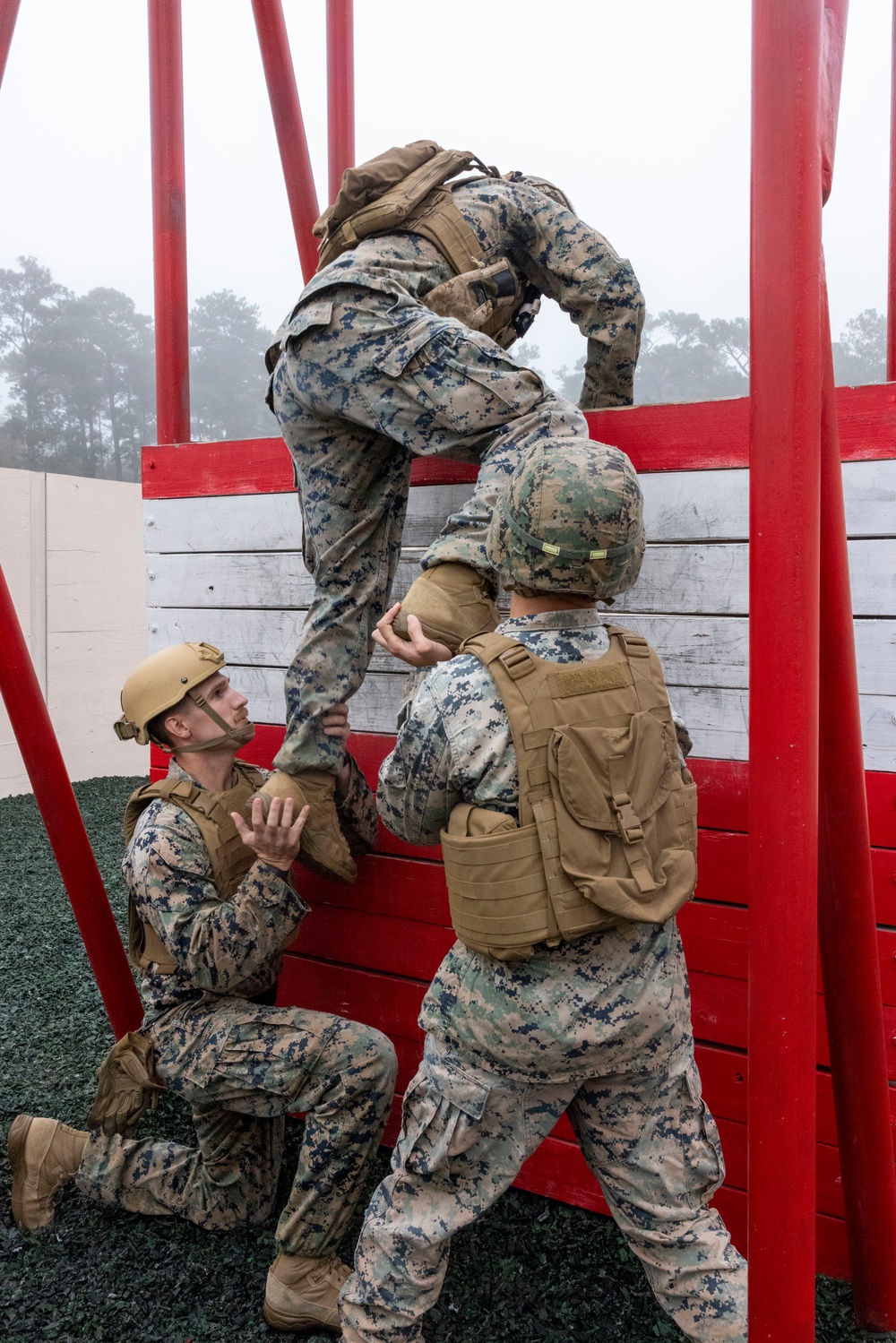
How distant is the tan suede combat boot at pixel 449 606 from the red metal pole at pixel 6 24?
7.47ft

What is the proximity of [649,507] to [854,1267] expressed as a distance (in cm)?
174

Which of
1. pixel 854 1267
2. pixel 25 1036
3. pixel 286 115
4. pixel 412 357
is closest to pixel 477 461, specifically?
pixel 412 357

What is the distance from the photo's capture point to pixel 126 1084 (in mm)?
2953

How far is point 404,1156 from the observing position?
1877 mm

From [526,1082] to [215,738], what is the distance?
141 cm

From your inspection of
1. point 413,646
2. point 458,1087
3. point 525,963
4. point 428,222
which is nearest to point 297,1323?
point 458,1087

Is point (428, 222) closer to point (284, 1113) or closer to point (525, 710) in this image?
point (525, 710)

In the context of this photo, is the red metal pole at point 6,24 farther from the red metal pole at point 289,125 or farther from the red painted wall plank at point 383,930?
the red painted wall plank at point 383,930

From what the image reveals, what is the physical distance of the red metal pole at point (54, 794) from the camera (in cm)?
322

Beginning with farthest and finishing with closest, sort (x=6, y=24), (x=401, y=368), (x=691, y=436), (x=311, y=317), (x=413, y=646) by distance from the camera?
(x=6, y=24) < (x=691, y=436) < (x=311, y=317) < (x=401, y=368) < (x=413, y=646)

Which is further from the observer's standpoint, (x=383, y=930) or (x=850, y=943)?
(x=383, y=930)

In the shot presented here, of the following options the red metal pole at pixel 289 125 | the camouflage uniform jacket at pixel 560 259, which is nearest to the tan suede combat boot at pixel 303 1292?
the camouflage uniform jacket at pixel 560 259

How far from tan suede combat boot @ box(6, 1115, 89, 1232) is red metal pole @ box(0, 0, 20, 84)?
3080 millimetres

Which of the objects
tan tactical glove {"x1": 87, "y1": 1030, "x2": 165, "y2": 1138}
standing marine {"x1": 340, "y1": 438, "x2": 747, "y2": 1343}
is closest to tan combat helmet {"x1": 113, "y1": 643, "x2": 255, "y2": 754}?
tan tactical glove {"x1": 87, "y1": 1030, "x2": 165, "y2": 1138}
